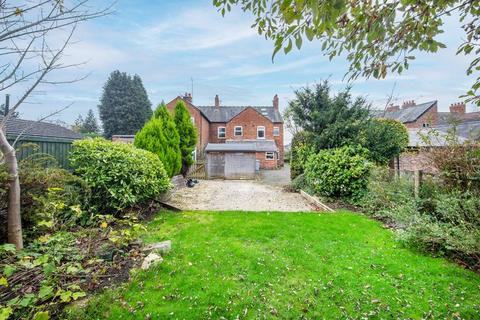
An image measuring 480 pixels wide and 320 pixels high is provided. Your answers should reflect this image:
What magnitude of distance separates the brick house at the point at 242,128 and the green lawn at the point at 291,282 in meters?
19.2

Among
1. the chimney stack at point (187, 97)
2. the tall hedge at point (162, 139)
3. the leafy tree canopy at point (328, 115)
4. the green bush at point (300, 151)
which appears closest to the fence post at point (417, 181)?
the leafy tree canopy at point (328, 115)

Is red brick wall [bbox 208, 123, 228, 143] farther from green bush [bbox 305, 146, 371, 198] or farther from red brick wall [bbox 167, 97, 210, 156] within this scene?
green bush [bbox 305, 146, 371, 198]

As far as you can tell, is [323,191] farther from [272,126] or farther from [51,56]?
[272,126]

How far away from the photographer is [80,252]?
3363 mm

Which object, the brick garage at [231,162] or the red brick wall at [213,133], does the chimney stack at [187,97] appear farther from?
the brick garage at [231,162]

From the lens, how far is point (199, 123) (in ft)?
86.8

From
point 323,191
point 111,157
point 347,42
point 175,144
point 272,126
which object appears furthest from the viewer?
point 272,126

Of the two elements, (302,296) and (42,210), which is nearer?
(302,296)

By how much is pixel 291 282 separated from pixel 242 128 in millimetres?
25821

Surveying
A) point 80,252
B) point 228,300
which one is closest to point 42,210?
point 80,252

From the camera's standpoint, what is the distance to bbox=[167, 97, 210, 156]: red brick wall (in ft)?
84.8

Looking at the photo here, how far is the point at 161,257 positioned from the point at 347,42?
3947 millimetres

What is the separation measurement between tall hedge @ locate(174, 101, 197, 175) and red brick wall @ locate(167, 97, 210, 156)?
9.18 meters

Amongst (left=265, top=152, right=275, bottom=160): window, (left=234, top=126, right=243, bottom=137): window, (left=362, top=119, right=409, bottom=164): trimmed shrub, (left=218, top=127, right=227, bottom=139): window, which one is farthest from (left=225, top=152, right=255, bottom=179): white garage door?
(left=218, top=127, right=227, bottom=139): window
